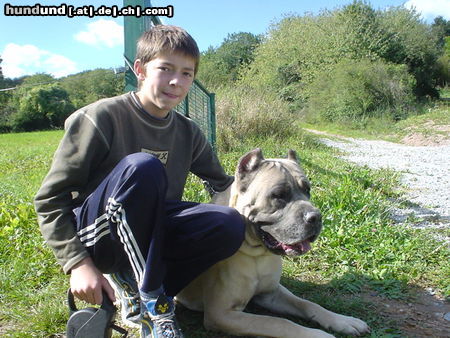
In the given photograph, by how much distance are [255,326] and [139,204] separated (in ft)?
2.69

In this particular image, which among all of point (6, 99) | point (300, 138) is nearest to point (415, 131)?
point (300, 138)

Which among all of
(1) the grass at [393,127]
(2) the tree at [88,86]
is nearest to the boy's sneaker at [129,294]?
(1) the grass at [393,127]

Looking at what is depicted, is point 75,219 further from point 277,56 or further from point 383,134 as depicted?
point 277,56

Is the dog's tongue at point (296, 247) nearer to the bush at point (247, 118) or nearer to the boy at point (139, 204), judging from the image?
the boy at point (139, 204)

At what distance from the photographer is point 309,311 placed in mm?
2154

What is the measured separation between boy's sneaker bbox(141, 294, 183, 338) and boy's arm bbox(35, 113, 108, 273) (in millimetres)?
357

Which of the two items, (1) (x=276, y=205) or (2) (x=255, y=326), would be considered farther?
(1) (x=276, y=205)

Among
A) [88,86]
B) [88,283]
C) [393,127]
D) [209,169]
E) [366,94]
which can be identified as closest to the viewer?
[88,283]

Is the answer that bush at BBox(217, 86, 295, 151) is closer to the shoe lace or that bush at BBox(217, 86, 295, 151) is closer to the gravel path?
the gravel path

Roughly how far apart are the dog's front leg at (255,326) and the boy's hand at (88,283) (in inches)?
21.6

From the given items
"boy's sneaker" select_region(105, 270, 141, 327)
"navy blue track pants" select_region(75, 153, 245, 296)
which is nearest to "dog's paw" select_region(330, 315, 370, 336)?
"navy blue track pants" select_region(75, 153, 245, 296)

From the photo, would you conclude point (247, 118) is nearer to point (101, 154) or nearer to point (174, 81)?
point (174, 81)

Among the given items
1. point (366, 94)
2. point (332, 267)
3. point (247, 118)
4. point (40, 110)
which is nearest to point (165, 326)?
point (332, 267)

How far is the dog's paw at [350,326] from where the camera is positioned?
203 cm
